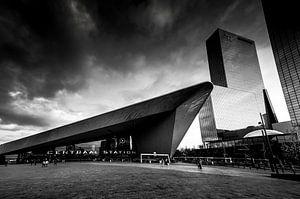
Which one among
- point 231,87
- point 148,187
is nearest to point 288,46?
point 231,87

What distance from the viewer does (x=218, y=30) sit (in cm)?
12469

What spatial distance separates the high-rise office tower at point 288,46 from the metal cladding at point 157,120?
275 feet

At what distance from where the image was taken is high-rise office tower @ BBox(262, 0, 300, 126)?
291 ft

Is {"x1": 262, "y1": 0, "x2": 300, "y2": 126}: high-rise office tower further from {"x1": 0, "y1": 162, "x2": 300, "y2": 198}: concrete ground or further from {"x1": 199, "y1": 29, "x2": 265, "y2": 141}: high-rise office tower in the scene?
{"x1": 0, "y1": 162, "x2": 300, "y2": 198}: concrete ground

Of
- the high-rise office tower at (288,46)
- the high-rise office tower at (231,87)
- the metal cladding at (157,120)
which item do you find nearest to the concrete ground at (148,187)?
the metal cladding at (157,120)

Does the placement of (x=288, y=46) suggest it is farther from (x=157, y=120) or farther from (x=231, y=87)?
(x=157, y=120)

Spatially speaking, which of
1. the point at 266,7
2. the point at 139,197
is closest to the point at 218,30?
the point at 266,7

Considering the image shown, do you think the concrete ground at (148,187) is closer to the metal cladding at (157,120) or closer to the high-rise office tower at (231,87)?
the metal cladding at (157,120)

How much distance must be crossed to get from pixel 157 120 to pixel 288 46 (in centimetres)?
10143

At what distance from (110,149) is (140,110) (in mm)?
21476

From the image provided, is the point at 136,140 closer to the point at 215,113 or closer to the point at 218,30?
the point at 215,113

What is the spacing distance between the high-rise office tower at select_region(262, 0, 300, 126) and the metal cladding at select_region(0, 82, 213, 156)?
83907mm

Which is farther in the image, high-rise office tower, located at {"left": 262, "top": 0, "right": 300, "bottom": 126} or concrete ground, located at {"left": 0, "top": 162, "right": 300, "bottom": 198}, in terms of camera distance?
high-rise office tower, located at {"left": 262, "top": 0, "right": 300, "bottom": 126}

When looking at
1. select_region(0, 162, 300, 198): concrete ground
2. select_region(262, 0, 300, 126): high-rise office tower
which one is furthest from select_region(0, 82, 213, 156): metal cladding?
select_region(262, 0, 300, 126): high-rise office tower
